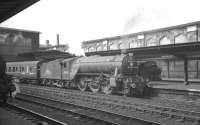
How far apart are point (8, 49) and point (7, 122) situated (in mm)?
39432

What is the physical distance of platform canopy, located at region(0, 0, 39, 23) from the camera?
20.3ft

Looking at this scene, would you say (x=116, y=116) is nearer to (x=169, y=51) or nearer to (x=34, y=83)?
(x=169, y=51)

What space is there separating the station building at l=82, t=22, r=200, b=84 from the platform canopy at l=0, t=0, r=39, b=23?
1178cm

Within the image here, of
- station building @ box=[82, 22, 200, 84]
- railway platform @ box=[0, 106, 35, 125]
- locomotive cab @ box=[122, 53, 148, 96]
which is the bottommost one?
railway platform @ box=[0, 106, 35, 125]

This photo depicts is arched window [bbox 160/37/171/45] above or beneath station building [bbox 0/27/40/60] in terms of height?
beneath

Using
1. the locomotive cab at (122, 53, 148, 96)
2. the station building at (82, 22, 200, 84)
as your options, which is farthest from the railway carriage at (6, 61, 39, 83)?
the locomotive cab at (122, 53, 148, 96)

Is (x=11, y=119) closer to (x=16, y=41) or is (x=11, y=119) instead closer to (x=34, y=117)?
(x=34, y=117)

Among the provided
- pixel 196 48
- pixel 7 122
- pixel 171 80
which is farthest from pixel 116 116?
pixel 171 80

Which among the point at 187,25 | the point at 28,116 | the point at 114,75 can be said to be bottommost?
the point at 28,116

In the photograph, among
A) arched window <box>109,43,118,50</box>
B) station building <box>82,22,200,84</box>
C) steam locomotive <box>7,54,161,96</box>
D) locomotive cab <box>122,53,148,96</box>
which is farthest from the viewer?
arched window <box>109,43,118,50</box>

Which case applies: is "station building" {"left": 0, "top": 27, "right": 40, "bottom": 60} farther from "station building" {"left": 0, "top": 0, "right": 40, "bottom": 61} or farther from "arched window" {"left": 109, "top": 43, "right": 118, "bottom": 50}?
"arched window" {"left": 109, "top": 43, "right": 118, "bottom": 50}

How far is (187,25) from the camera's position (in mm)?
29094

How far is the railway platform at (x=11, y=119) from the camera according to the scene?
848cm

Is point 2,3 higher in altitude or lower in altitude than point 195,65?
higher
